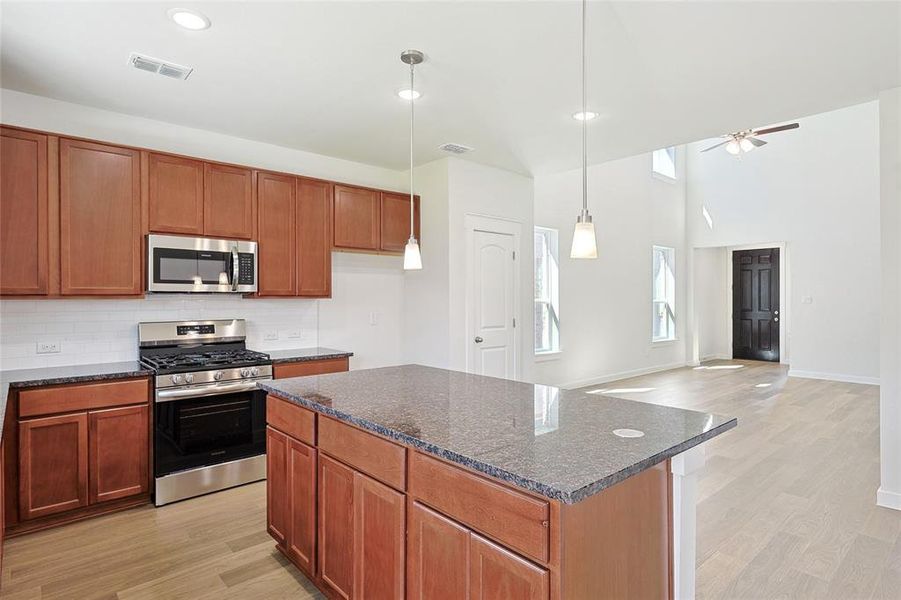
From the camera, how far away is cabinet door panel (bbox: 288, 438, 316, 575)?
2.27 m

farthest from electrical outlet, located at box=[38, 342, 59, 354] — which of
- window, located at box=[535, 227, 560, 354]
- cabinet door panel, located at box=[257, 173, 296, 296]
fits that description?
window, located at box=[535, 227, 560, 354]

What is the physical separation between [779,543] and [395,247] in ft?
11.9

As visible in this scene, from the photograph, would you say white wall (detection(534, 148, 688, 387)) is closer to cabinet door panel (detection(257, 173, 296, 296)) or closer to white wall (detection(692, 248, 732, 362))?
white wall (detection(692, 248, 732, 362))

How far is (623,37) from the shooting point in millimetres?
2561

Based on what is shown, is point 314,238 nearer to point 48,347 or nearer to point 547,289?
point 48,347

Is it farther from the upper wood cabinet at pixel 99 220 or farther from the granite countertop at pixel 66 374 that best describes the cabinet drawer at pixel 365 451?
the upper wood cabinet at pixel 99 220

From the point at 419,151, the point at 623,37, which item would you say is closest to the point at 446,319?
the point at 419,151

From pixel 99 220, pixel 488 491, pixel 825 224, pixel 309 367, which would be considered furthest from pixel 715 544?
pixel 825 224

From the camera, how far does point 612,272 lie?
755cm

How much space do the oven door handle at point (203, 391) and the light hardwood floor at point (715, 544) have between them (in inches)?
28.3

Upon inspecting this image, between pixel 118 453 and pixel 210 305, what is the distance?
128 cm

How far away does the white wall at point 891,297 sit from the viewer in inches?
122

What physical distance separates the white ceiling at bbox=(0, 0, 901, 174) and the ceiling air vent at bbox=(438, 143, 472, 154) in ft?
0.97

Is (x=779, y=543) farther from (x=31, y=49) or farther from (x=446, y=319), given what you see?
(x=31, y=49)
